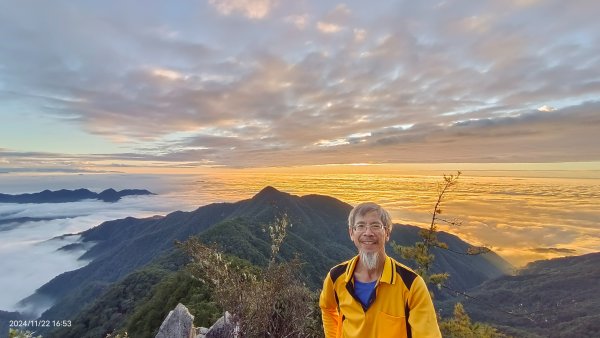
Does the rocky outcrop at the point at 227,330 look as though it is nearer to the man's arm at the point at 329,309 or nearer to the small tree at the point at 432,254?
the man's arm at the point at 329,309

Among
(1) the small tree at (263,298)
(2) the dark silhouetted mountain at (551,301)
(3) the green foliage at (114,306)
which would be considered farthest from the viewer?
(2) the dark silhouetted mountain at (551,301)

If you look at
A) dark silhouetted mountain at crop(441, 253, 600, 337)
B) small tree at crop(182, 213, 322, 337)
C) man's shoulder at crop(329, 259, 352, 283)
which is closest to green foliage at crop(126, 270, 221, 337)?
small tree at crop(182, 213, 322, 337)

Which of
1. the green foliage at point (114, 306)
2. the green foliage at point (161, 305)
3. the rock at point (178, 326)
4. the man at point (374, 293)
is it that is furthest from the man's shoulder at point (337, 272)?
the green foliage at point (114, 306)

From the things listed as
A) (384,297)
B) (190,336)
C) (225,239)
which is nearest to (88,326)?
(225,239)

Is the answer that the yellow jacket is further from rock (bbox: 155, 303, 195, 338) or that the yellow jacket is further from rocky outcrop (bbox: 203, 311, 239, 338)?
rock (bbox: 155, 303, 195, 338)

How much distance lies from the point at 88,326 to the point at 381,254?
102565 millimetres

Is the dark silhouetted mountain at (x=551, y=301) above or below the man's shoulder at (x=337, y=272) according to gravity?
below

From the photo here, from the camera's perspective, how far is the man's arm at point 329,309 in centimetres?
378

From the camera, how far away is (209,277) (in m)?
4.75

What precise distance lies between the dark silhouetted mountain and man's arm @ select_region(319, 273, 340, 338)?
9166 cm

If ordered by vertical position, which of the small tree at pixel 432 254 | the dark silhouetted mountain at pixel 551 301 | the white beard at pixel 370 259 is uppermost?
the white beard at pixel 370 259

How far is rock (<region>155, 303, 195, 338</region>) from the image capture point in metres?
7.41

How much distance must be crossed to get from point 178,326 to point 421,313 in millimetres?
5957

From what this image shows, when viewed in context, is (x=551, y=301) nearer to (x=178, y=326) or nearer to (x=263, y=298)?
(x=178, y=326)
